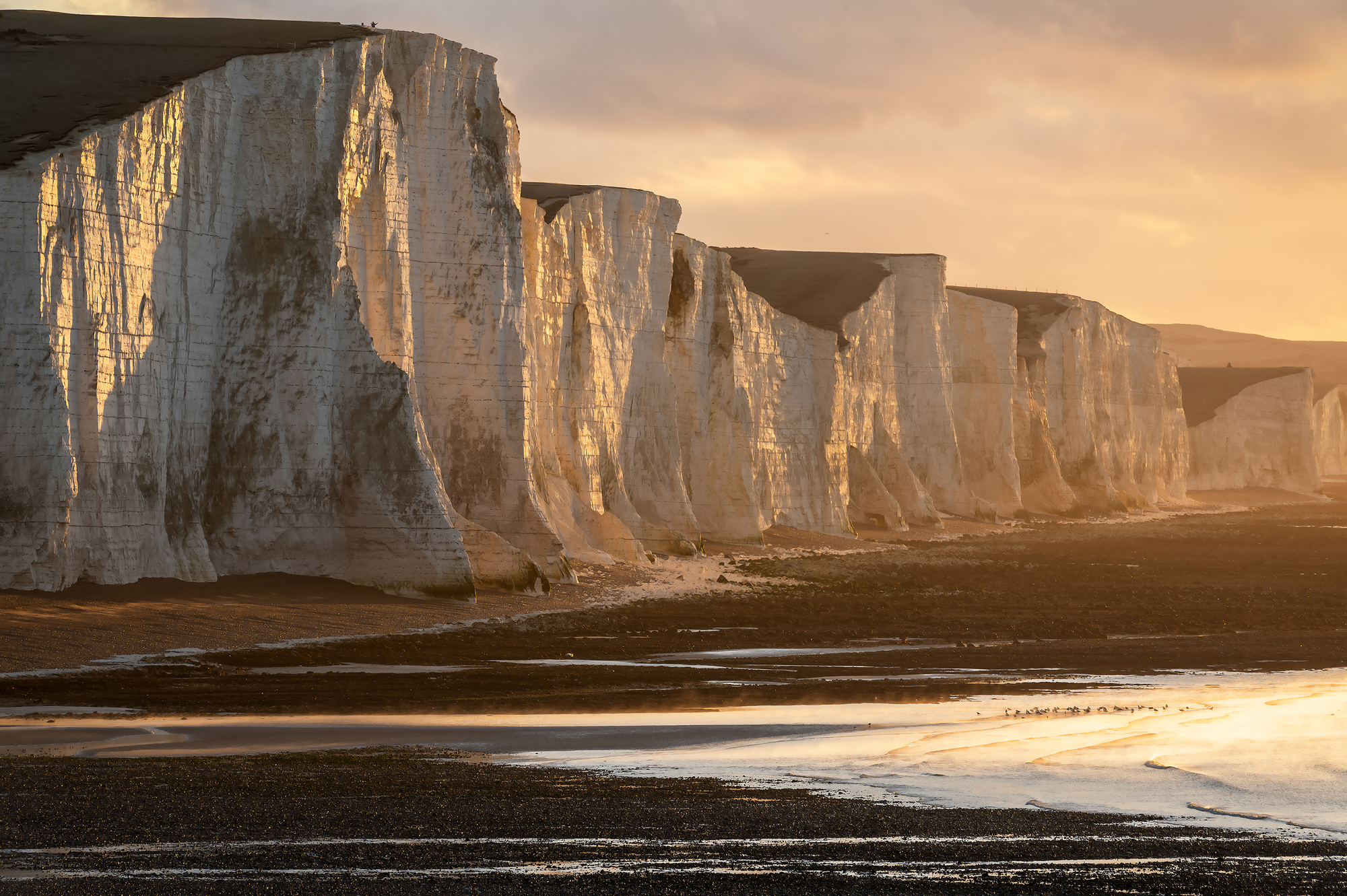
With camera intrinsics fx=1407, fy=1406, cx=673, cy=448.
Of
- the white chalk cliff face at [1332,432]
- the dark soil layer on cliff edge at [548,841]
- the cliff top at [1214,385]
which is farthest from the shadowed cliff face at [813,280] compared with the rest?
the white chalk cliff face at [1332,432]

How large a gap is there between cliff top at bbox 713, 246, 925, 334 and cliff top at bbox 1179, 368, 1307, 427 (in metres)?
50.0

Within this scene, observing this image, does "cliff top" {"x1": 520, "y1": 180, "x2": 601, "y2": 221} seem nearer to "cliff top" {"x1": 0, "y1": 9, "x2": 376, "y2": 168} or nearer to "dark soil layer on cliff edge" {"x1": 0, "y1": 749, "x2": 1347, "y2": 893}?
"cliff top" {"x1": 0, "y1": 9, "x2": 376, "y2": 168}

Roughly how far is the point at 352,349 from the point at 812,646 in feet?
29.5

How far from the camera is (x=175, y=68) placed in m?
22.6

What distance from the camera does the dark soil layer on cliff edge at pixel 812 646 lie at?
14.7 metres

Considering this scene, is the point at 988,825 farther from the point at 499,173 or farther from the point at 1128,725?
the point at 499,173

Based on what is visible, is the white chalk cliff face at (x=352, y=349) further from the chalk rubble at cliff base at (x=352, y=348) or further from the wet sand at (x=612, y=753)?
the wet sand at (x=612, y=753)

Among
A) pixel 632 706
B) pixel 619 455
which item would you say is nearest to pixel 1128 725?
pixel 632 706

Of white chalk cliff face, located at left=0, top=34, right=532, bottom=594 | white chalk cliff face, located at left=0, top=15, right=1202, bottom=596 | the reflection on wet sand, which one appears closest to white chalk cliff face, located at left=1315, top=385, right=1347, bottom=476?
white chalk cliff face, located at left=0, top=15, right=1202, bottom=596

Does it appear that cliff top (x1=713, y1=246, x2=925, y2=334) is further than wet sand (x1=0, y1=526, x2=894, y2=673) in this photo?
Yes

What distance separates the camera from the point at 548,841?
838 cm

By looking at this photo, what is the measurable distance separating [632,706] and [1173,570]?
25375 mm

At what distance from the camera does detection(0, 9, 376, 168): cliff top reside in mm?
20281

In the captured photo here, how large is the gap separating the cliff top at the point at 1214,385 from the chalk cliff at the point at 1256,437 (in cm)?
11
